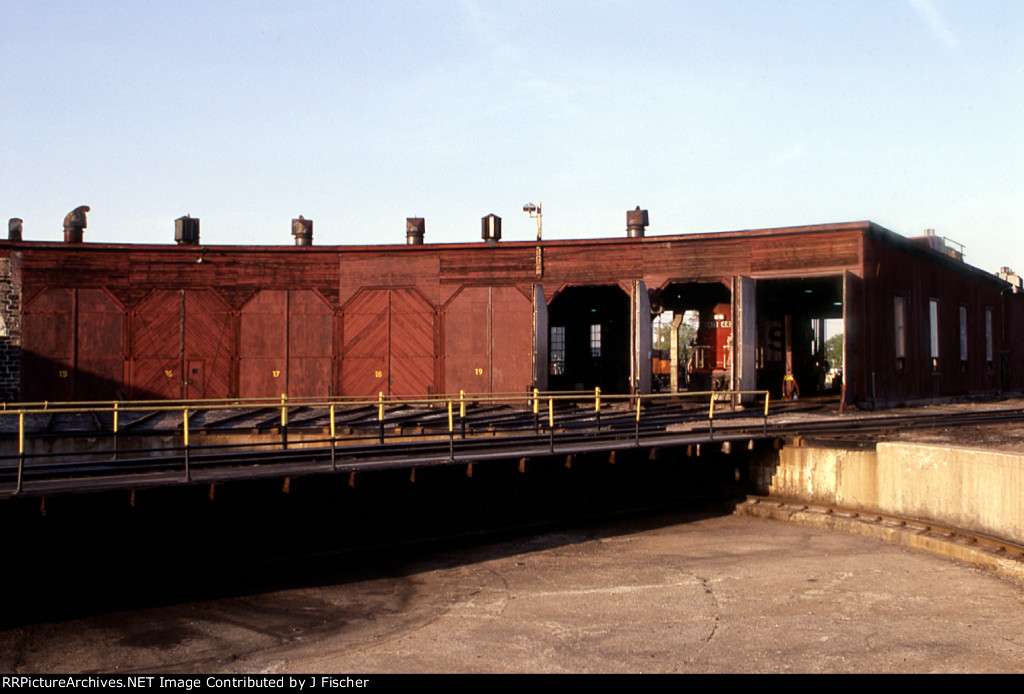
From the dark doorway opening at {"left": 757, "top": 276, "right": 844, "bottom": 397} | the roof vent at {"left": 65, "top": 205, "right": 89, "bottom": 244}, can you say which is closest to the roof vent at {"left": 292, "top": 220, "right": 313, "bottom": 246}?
the roof vent at {"left": 65, "top": 205, "right": 89, "bottom": 244}

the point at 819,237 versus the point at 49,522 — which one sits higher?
the point at 819,237

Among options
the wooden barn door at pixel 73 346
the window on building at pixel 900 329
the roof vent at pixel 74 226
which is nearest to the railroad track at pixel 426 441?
the window on building at pixel 900 329

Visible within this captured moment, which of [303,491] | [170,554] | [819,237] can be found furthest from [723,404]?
[170,554]

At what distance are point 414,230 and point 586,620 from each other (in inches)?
1048

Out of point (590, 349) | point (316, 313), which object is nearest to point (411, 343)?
point (316, 313)

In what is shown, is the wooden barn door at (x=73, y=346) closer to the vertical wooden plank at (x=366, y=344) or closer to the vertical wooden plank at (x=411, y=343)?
the vertical wooden plank at (x=366, y=344)

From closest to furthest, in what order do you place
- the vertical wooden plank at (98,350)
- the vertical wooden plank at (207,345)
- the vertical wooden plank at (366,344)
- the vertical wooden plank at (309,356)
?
the vertical wooden plank at (98,350), the vertical wooden plank at (207,345), the vertical wooden plank at (366,344), the vertical wooden plank at (309,356)

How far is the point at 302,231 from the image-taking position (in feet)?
122

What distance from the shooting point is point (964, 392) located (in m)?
39.1

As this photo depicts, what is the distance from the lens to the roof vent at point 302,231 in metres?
37.3

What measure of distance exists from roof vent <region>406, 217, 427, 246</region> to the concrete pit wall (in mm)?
19325

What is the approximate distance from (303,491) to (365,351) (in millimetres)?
19473

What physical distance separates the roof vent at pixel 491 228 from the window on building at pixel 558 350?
31.5 feet

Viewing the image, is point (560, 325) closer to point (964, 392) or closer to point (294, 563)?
point (964, 392)
